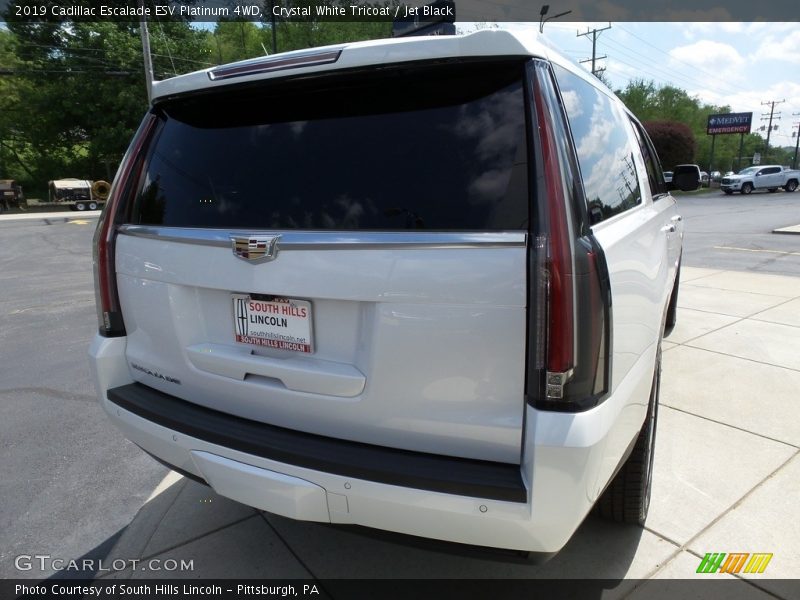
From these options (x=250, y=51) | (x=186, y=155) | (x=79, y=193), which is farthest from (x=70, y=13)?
(x=186, y=155)

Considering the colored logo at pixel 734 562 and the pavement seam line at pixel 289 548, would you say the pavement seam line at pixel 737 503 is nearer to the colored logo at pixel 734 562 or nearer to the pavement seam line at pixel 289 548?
the colored logo at pixel 734 562

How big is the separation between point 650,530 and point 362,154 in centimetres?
208

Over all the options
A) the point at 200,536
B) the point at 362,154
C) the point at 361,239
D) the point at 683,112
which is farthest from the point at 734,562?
the point at 683,112

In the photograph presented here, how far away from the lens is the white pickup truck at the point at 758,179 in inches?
1476

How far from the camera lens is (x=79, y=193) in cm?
3441

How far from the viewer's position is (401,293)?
1.57 metres

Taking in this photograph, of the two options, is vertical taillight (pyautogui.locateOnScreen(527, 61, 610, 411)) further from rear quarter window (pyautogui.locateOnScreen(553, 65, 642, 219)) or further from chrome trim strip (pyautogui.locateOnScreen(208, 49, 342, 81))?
chrome trim strip (pyautogui.locateOnScreen(208, 49, 342, 81))

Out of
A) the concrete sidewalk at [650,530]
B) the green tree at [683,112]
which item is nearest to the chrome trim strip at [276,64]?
the concrete sidewalk at [650,530]

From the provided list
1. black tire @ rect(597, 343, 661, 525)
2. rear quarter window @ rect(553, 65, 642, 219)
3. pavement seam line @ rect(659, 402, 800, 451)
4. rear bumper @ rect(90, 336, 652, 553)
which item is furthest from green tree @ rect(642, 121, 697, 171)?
rear bumper @ rect(90, 336, 652, 553)

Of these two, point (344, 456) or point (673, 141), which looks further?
point (673, 141)

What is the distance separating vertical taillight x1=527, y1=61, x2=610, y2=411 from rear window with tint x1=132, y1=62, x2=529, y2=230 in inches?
2.8

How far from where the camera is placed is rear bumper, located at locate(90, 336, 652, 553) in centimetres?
147

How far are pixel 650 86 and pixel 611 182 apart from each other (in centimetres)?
8154

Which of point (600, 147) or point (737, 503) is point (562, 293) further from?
point (737, 503)
